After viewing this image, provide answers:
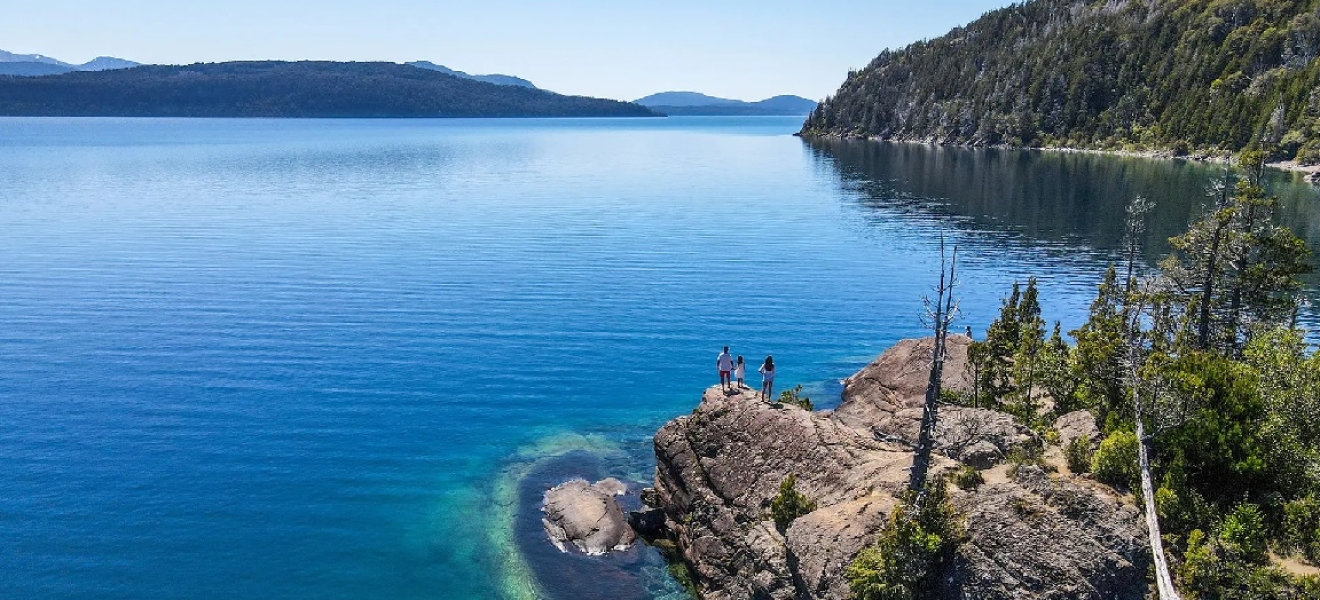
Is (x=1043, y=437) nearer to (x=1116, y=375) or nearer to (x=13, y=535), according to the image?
(x=1116, y=375)

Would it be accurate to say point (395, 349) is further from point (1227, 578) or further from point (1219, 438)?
point (1227, 578)

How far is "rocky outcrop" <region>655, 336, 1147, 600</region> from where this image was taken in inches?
865

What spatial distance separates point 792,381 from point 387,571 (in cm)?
2635

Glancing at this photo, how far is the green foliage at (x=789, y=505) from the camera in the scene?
2689cm

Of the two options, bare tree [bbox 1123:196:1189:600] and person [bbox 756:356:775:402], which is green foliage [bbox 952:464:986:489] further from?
person [bbox 756:356:775:402]

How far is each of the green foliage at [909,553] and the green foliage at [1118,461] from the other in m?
5.21

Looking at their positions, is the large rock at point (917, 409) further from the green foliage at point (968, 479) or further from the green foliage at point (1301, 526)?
the green foliage at point (1301, 526)

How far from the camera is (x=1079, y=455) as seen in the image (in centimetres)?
2527

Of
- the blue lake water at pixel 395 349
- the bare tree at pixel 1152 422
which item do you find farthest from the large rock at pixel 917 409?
the bare tree at pixel 1152 422

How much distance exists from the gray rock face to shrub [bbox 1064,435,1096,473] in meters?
16.3

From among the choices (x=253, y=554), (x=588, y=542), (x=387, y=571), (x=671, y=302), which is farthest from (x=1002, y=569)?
(x=671, y=302)

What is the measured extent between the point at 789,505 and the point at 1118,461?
32.5ft

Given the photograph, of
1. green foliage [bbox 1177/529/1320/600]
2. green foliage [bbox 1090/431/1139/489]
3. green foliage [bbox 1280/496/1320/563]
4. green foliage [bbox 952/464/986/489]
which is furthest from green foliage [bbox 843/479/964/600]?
green foliage [bbox 1280/496/1320/563]

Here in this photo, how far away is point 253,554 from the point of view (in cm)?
3095
